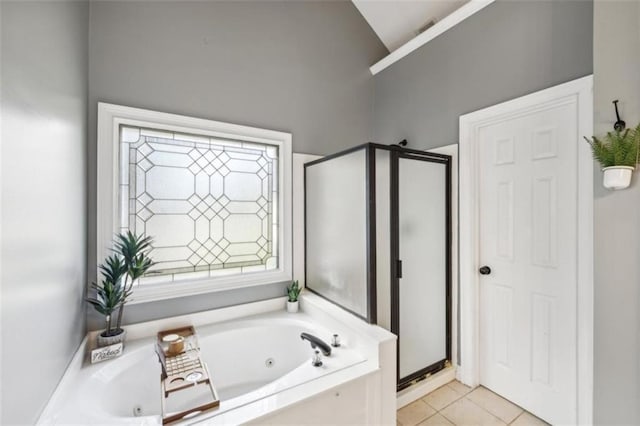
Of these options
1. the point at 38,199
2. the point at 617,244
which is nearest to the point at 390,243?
the point at 617,244

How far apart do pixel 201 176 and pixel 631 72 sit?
95.5 inches

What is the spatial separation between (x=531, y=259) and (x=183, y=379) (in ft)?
7.21

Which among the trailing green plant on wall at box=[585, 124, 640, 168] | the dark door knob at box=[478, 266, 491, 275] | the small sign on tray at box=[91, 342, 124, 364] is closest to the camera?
the trailing green plant on wall at box=[585, 124, 640, 168]

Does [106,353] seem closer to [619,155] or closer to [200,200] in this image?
[200,200]

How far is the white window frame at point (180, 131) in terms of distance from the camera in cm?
182

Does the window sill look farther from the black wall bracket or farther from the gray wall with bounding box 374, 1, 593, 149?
the black wall bracket

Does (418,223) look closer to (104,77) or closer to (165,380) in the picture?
(165,380)

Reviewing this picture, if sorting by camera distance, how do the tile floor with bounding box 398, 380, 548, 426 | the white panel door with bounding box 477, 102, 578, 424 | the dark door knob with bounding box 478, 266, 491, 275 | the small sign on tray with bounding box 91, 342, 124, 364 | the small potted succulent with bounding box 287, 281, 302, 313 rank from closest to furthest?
the small sign on tray with bounding box 91, 342, 124, 364, the white panel door with bounding box 477, 102, 578, 424, the tile floor with bounding box 398, 380, 548, 426, the dark door knob with bounding box 478, 266, 491, 275, the small potted succulent with bounding box 287, 281, 302, 313

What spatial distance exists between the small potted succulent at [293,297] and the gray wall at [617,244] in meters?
1.82

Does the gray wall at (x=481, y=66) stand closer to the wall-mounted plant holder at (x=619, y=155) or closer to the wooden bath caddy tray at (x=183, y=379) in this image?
the wall-mounted plant holder at (x=619, y=155)

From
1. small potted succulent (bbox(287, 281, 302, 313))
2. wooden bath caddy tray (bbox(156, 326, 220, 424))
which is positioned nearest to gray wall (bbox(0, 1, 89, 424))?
wooden bath caddy tray (bbox(156, 326, 220, 424))

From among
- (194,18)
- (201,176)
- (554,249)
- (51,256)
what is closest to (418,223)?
(554,249)

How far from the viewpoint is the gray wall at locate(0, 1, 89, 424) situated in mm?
900

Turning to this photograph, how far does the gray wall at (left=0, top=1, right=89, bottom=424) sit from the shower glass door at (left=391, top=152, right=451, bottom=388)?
69.4 inches
